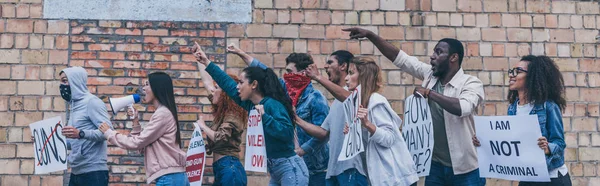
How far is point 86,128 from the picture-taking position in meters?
7.40

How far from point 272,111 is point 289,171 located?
0.48 metres

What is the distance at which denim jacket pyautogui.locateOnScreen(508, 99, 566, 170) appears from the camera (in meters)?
6.25

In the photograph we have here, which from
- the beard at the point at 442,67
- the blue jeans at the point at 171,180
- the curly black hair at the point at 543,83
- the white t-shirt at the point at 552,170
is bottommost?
the blue jeans at the point at 171,180

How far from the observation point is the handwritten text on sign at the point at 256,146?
6719 mm

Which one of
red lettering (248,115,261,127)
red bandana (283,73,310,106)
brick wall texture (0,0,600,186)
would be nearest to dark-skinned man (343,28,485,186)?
red bandana (283,73,310,106)

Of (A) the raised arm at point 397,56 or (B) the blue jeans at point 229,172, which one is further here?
(B) the blue jeans at point 229,172

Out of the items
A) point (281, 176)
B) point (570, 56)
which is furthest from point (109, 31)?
point (570, 56)

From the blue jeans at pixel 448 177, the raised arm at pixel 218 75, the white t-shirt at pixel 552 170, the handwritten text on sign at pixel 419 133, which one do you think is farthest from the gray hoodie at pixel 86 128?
the white t-shirt at pixel 552 170

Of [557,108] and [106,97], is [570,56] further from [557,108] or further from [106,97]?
[106,97]

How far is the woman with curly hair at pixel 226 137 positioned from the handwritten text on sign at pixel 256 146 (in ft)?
1.47

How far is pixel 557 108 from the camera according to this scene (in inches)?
251

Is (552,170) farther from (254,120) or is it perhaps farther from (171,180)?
(171,180)

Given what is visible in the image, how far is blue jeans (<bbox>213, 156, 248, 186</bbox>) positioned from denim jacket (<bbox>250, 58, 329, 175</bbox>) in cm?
57

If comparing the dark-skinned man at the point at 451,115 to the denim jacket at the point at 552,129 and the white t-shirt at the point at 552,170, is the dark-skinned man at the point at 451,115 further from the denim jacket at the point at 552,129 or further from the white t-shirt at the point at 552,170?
the denim jacket at the point at 552,129
